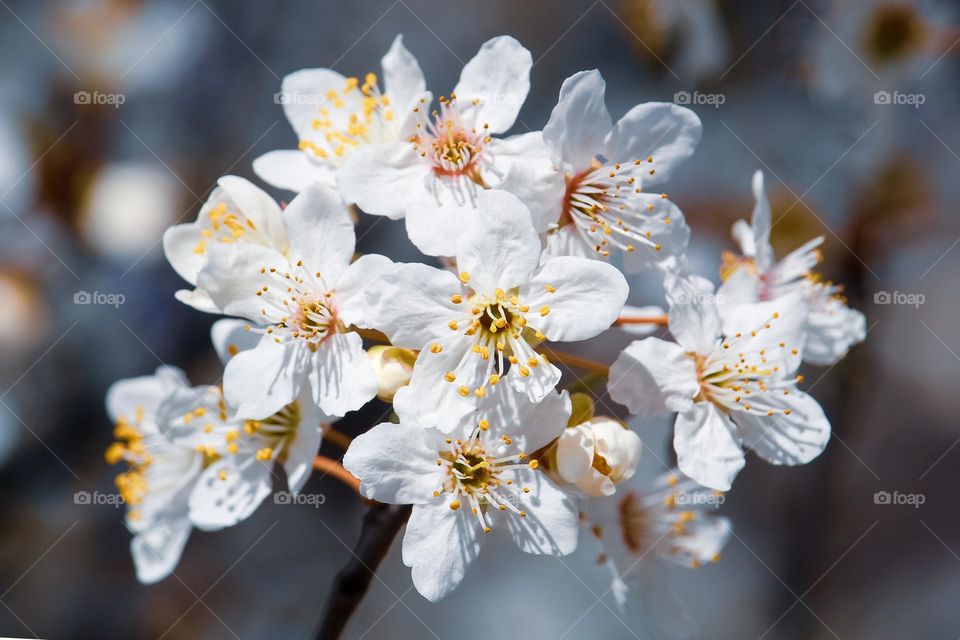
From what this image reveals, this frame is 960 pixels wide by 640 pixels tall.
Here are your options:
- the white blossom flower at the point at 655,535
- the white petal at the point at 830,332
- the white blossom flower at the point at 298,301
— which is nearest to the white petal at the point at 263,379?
the white blossom flower at the point at 298,301

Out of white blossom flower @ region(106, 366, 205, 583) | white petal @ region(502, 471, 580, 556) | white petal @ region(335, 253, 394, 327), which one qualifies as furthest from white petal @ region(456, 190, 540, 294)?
white blossom flower @ region(106, 366, 205, 583)

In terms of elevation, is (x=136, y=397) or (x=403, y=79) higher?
(x=403, y=79)

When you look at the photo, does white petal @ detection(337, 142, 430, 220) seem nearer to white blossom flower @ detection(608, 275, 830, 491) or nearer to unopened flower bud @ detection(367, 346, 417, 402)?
unopened flower bud @ detection(367, 346, 417, 402)

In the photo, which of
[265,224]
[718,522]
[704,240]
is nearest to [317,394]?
[265,224]

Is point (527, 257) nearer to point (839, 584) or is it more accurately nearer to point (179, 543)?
point (179, 543)

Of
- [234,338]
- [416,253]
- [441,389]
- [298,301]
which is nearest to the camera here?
[441,389]

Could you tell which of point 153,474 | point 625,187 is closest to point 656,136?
point 625,187

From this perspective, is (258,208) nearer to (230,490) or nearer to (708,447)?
(230,490)
